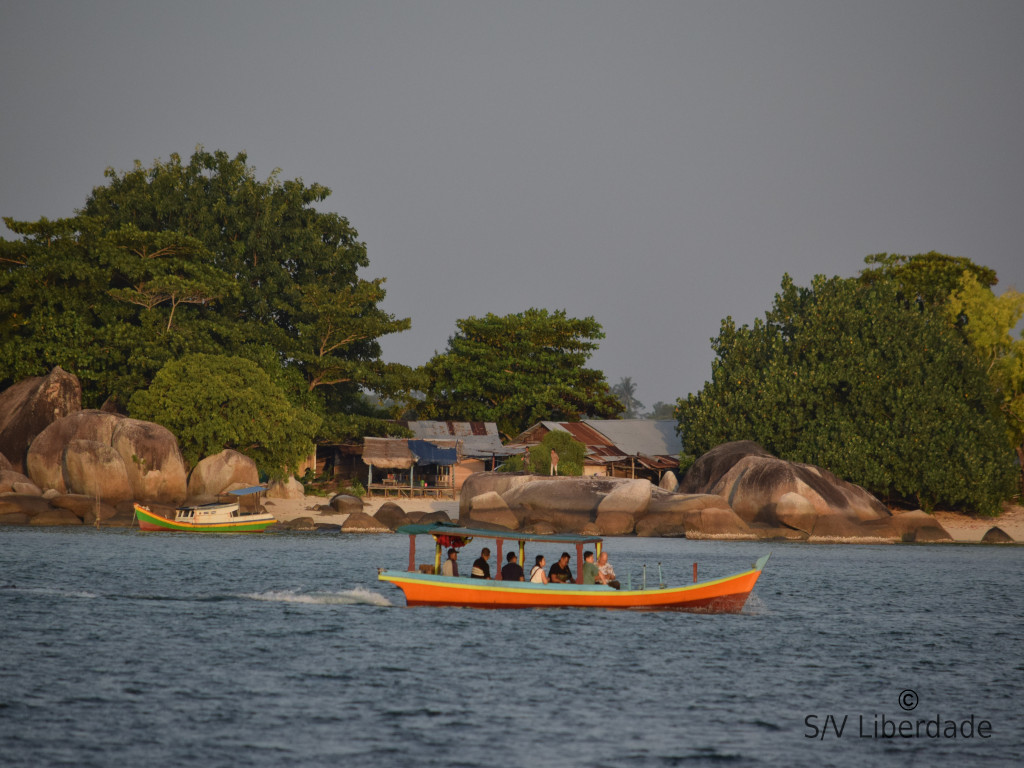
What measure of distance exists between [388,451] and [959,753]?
154ft

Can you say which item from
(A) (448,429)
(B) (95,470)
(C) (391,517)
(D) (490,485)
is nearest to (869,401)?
(D) (490,485)

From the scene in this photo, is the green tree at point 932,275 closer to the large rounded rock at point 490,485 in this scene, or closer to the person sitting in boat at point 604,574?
the large rounded rock at point 490,485

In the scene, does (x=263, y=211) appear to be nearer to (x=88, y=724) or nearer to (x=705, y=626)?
(x=705, y=626)

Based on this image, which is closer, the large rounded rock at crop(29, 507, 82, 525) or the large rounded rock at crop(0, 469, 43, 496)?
the large rounded rock at crop(29, 507, 82, 525)

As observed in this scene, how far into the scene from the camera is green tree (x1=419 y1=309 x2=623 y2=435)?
6788 cm

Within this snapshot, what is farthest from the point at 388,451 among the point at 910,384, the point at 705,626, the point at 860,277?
the point at 705,626

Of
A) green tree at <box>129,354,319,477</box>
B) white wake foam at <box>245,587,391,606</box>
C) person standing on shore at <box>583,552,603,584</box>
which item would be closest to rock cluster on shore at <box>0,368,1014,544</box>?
green tree at <box>129,354,319,477</box>

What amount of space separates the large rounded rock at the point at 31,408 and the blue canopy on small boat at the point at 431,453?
18116 millimetres

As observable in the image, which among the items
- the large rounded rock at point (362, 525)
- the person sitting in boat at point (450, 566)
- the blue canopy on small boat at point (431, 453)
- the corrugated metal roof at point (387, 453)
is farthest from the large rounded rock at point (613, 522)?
the person sitting in boat at point (450, 566)

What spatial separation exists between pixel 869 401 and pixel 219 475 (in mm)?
33008

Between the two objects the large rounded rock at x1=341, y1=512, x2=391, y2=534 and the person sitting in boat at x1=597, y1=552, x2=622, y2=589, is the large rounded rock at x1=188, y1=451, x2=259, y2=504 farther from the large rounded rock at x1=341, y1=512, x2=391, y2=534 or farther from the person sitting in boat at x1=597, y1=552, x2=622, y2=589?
the person sitting in boat at x1=597, y1=552, x2=622, y2=589

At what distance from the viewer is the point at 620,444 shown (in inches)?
2477
